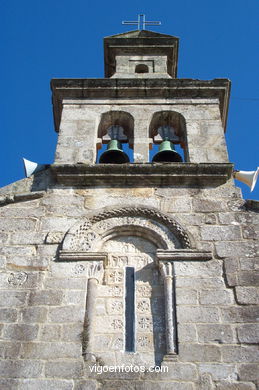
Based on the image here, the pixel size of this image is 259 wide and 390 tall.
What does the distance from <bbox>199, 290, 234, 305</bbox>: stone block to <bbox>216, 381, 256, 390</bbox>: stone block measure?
0.88 metres

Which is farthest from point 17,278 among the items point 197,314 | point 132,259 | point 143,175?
point 143,175

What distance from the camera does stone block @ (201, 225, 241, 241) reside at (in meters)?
5.73

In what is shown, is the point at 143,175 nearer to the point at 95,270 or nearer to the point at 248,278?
the point at 95,270

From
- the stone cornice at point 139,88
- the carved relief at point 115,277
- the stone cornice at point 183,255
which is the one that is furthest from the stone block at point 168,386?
the stone cornice at point 139,88

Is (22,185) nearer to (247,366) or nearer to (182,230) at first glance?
(182,230)

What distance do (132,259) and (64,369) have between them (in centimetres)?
162

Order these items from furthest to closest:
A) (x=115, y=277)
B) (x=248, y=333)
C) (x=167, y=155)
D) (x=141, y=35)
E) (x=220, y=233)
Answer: (x=141, y=35), (x=167, y=155), (x=220, y=233), (x=115, y=277), (x=248, y=333)

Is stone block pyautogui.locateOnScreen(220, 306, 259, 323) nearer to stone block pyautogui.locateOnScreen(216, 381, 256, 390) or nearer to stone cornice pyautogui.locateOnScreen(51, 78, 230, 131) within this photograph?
stone block pyautogui.locateOnScreen(216, 381, 256, 390)

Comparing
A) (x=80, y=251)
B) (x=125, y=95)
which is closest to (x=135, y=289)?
(x=80, y=251)

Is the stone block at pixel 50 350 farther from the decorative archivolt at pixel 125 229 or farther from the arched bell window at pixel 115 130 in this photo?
the arched bell window at pixel 115 130

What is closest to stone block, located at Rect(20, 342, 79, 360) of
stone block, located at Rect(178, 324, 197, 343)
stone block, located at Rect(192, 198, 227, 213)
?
stone block, located at Rect(178, 324, 197, 343)

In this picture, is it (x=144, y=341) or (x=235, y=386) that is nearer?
(x=235, y=386)

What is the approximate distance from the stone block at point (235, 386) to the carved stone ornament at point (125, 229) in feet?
5.56

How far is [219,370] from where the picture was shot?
4457 mm
